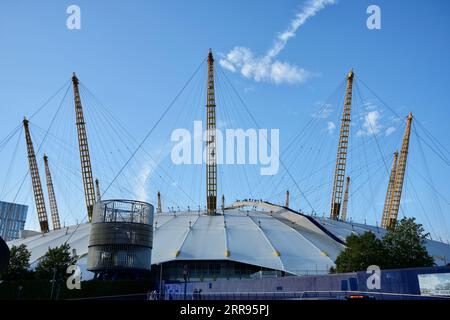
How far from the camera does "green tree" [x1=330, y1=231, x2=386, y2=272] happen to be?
52.8 m

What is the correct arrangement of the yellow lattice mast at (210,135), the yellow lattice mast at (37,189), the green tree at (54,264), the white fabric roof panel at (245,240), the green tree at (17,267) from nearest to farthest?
the green tree at (17,267)
the green tree at (54,264)
the white fabric roof panel at (245,240)
the yellow lattice mast at (210,135)
the yellow lattice mast at (37,189)

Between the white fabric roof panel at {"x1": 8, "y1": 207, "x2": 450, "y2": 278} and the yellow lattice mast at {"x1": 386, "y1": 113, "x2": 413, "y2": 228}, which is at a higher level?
the yellow lattice mast at {"x1": 386, "y1": 113, "x2": 413, "y2": 228}

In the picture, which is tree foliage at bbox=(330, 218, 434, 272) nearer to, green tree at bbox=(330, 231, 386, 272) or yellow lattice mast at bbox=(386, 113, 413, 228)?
green tree at bbox=(330, 231, 386, 272)

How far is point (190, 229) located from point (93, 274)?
59.9 ft

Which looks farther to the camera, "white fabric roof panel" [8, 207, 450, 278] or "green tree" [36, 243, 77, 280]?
"white fabric roof panel" [8, 207, 450, 278]

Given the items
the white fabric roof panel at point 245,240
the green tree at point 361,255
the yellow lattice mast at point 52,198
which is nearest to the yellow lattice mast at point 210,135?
the white fabric roof panel at point 245,240

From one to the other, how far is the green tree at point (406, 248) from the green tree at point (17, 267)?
50404mm

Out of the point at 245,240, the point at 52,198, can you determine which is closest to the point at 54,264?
the point at 245,240

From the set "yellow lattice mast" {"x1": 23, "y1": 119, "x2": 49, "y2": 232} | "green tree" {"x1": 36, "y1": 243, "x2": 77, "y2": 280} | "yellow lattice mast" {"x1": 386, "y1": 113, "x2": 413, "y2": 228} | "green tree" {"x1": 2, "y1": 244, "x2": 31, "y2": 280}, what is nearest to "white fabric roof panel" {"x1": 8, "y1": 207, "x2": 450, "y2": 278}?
"green tree" {"x1": 36, "y1": 243, "x2": 77, "y2": 280}

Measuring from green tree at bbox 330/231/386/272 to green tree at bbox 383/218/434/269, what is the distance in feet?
6.18

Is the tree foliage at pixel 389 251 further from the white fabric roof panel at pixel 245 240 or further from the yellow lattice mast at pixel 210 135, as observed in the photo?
the yellow lattice mast at pixel 210 135

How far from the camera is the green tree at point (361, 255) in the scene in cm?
5284

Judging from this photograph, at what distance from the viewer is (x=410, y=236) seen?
56.2 metres

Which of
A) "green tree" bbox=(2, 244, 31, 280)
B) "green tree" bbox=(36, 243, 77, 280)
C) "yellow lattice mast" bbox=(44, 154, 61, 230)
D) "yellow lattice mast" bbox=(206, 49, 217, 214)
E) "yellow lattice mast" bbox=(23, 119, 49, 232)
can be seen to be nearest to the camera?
"green tree" bbox=(2, 244, 31, 280)
